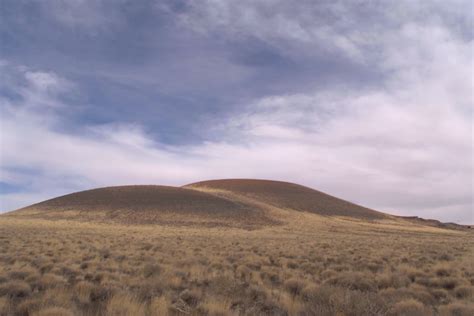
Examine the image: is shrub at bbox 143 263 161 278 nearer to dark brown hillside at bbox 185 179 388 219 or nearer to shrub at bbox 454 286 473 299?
shrub at bbox 454 286 473 299

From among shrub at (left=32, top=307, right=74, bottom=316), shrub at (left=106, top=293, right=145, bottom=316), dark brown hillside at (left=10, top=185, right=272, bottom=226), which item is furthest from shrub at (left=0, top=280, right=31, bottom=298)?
dark brown hillside at (left=10, top=185, right=272, bottom=226)

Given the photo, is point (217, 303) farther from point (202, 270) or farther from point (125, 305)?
point (202, 270)

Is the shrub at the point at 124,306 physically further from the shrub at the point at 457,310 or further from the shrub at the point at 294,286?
the shrub at the point at 457,310

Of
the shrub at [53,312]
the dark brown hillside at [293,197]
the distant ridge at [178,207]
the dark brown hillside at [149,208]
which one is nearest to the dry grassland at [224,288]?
the shrub at [53,312]

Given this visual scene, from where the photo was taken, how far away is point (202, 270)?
13766mm

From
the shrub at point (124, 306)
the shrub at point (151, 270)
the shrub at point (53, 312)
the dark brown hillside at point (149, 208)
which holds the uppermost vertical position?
the dark brown hillside at point (149, 208)

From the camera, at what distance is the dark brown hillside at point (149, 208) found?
6600 cm

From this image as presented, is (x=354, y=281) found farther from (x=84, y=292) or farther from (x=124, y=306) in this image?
(x=84, y=292)

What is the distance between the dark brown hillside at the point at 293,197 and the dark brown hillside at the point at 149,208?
22380 millimetres

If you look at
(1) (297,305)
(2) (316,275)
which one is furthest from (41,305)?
(2) (316,275)

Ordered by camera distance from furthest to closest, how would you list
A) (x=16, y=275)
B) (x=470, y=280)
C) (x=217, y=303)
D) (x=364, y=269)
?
(x=364, y=269)
(x=470, y=280)
(x=16, y=275)
(x=217, y=303)

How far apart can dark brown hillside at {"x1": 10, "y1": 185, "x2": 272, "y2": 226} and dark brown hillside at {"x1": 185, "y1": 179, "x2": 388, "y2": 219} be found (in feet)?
73.4

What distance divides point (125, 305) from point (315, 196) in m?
112

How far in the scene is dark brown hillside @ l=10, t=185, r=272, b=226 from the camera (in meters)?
66.0
